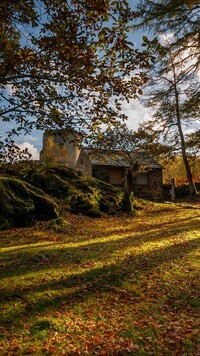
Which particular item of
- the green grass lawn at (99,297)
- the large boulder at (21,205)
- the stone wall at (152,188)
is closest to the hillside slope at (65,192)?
the large boulder at (21,205)

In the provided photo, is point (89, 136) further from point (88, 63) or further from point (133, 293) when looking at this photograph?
point (133, 293)

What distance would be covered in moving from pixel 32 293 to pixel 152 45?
4588 mm

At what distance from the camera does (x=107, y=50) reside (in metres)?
4.36

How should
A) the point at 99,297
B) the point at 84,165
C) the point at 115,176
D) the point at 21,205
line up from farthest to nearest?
the point at 84,165, the point at 115,176, the point at 21,205, the point at 99,297

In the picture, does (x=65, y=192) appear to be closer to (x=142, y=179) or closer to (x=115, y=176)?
(x=115, y=176)

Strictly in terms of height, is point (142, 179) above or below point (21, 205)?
above

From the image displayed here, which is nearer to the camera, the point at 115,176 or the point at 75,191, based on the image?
the point at 75,191

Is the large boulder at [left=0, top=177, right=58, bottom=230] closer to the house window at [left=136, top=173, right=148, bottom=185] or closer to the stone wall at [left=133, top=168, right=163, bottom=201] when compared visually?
the stone wall at [left=133, top=168, right=163, bottom=201]

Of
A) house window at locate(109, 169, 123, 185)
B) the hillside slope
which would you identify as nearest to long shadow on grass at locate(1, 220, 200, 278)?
the hillside slope

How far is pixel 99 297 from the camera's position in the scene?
475cm

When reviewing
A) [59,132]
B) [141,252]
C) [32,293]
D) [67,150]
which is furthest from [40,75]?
[67,150]

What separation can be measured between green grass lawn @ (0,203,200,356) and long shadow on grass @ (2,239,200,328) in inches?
0.7

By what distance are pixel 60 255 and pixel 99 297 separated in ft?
Answer: 8.50

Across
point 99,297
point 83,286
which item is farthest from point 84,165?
point 99,297
